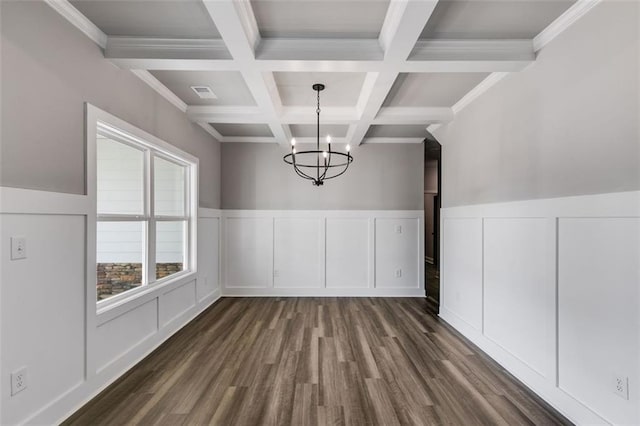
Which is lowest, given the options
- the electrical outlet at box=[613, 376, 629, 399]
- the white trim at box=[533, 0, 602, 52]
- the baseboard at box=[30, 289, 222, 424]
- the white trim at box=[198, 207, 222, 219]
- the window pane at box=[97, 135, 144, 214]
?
the baseboard at box=[30, 289, 222, 424]

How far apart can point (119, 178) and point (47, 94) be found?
927 mm

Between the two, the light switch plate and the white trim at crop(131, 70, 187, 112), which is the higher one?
the white trim at crop(131, 70, 187, 112)

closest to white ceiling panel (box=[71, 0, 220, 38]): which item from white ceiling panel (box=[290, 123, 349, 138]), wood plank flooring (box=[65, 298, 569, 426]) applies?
white ceiling panel (box=[290, 123, 349, 138])

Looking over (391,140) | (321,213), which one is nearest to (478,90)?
(391,140)

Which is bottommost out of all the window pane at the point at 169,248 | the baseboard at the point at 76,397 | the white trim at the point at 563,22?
the baseboard at the point at 76,397

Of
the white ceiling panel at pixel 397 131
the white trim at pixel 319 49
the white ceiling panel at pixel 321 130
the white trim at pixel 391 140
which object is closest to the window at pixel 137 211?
the white trim at pixel 319 49

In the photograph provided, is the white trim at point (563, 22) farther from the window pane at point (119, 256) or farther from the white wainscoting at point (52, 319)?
the window pane at point (119, 256)

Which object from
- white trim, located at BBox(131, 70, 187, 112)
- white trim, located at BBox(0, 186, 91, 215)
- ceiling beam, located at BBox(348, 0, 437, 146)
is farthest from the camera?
white trim, located at BBox(131, 70, 187, 112)

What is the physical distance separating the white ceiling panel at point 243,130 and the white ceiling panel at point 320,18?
2.34 meters

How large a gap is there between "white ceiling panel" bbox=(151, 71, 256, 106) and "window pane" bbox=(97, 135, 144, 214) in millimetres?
775

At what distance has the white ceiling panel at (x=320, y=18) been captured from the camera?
202 cm

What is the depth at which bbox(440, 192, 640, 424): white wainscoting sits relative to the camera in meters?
1.76

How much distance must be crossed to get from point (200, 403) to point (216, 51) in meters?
2.57

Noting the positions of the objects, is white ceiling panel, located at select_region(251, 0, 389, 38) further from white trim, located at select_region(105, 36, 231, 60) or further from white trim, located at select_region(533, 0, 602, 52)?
white trim, located at select_region(533, 0, 602, 52)
